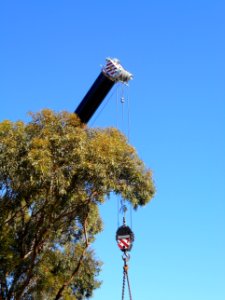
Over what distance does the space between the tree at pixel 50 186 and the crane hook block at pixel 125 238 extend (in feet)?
11.1

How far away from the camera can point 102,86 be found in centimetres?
2527

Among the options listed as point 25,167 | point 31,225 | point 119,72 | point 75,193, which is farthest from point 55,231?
point 119,72

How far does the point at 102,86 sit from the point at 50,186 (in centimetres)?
1031

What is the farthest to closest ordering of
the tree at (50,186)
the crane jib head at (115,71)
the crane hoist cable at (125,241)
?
1. the crane jib head at (115,71)
2. the tree at (50,186)
3. the crane hoist cable at (125,241)

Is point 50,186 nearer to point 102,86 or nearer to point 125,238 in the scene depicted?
point 125,238

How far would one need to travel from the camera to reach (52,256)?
1944cm

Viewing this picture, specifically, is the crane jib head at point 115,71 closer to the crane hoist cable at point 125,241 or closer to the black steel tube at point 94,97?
the black steel tube at point 94,97

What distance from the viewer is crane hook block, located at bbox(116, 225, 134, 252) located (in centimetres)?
1280

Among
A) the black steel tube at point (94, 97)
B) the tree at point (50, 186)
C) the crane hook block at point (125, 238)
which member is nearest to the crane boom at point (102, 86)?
the black steel tube at point (94, 97)

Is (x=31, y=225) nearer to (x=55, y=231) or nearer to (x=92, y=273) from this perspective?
(x=55, y=231)

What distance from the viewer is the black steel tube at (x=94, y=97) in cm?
2524

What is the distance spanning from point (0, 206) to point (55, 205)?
70.3 inches

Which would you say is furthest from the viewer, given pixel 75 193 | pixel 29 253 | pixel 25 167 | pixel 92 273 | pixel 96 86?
pixel 96 86

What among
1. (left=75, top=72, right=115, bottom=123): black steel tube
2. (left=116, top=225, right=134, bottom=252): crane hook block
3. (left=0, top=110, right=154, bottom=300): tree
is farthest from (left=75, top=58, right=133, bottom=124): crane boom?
(left=116, top=225, right=134, bottom=252): crane hook block
